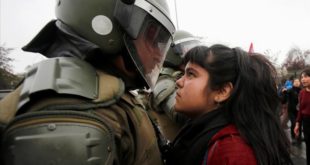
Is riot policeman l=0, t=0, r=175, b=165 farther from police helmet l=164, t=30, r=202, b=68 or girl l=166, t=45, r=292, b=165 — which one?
police helmet l=164, t=30, r=202, b=68

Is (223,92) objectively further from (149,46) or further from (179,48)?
(179,48)

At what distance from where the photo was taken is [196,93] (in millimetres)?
1474

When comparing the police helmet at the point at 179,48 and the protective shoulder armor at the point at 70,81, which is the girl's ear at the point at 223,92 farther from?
the police helmet at the point at 179,48

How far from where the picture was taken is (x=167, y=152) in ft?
4.77

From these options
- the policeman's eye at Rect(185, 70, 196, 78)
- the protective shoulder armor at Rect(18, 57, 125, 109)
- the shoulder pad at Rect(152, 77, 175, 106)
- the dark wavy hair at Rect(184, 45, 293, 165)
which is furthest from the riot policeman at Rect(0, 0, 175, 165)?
the shoulder pad at Rect(152, 77, 175, 106)

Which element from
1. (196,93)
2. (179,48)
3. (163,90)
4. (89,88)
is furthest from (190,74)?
(179,48)

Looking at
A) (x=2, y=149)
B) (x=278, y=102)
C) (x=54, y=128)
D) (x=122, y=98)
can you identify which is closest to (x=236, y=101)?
(x=278, y=102)

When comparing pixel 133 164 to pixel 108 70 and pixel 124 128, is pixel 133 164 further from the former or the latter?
pixel 108 70

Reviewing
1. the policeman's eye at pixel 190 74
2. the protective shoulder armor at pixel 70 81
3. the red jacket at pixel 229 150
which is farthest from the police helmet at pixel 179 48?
the protective shoulder armor at pixel 70 81

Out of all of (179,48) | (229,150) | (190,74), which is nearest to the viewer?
(229,150)

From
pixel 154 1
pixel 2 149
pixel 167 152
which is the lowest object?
pixel 167 152

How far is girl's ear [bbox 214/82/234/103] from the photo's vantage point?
1456mm

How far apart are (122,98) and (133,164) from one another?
0.78 feet

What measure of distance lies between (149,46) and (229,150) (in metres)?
0.58
